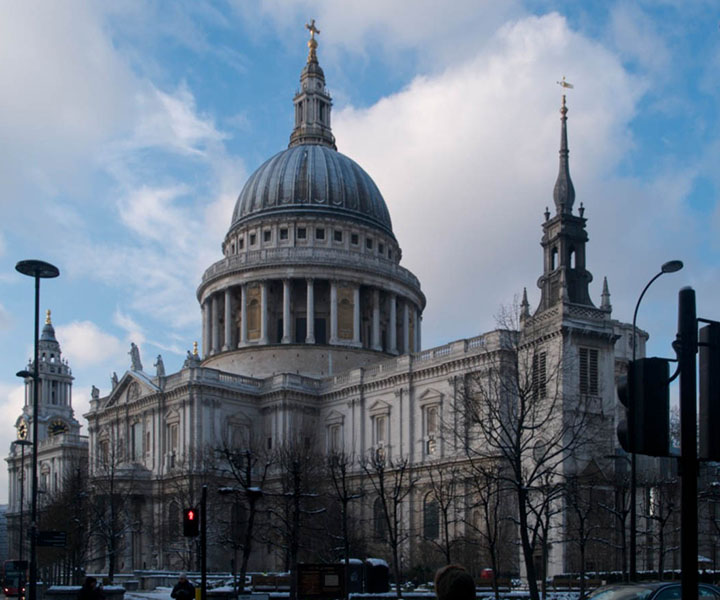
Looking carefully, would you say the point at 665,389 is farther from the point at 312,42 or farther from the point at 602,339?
the point at 312,42

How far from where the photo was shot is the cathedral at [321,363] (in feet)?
216

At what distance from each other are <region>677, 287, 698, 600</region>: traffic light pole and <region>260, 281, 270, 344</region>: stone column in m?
89.8

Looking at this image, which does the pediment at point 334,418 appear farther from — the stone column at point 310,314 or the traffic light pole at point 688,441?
the traffic light pole at point 688,441

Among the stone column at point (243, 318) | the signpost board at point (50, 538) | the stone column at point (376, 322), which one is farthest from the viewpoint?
the stone column at point (243, 318)

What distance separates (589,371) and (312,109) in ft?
204

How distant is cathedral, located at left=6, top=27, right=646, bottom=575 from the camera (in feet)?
216

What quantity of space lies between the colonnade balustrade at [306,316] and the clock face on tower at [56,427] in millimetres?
44617

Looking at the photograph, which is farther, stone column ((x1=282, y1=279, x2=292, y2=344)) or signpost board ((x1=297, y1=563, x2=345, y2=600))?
stone column ((x1=282, y1=279, x2=292, y2=344))

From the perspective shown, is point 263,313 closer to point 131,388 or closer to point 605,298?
point 131,388

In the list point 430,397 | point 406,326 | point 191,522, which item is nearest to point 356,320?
point 406,326

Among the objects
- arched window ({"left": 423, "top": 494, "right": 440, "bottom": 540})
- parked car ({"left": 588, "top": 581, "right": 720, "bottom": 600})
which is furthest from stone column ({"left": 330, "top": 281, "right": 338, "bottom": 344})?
parked car ({"left": 588, "top": 581, "right": 720, "bottom": 600})

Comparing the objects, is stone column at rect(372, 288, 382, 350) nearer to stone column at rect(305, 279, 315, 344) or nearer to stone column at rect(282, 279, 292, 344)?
stone column at rect(305, 279, 315, 344)

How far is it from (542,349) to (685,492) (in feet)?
182

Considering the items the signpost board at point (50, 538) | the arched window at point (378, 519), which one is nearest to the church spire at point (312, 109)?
the arched window at point (378, 519)
